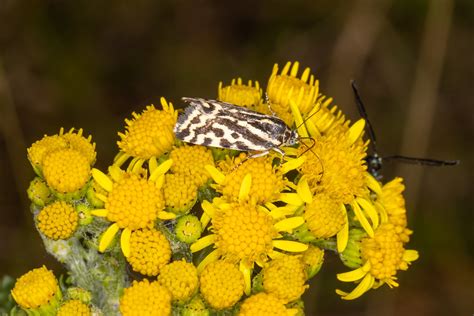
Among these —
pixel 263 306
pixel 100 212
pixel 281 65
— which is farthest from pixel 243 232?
pixel 281 65

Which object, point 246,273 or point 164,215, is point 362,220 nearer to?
point 246,273

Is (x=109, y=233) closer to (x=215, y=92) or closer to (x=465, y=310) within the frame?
(x=215, y=92)

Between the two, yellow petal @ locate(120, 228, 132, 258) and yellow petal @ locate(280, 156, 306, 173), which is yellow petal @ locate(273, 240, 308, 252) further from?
yellow petal @ locate(120, 228, 132, 258)

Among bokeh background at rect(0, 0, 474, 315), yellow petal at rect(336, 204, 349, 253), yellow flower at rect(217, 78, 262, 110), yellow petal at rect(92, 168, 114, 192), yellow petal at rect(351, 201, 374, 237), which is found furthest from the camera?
bokeh background at rect(0, 0, 474, 315)

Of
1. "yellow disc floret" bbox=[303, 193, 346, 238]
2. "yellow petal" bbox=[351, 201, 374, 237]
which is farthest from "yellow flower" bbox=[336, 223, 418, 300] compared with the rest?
"yellow disc floret" bbox=[303, 193, 346, 238]

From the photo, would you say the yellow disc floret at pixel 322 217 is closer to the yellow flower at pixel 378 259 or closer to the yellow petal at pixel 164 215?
the yellow flower at pixel 378 259
